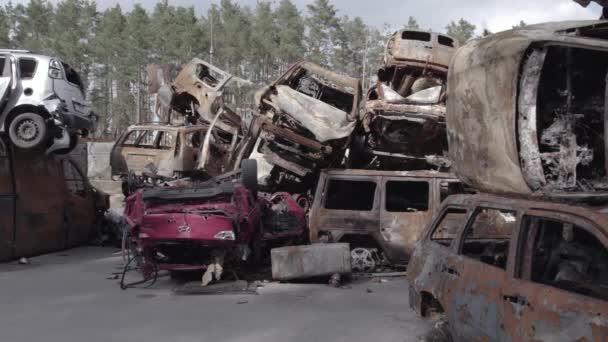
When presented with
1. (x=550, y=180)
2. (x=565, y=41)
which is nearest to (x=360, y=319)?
(x=550, y=180)

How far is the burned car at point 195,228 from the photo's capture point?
7129 millimetres

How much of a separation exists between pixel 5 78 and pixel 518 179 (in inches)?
338

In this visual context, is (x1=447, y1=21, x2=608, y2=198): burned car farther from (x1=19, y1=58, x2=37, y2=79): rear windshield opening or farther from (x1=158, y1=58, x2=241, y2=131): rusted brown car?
(x1=158, y1=58, x2=241, y2=131): rusted brown car

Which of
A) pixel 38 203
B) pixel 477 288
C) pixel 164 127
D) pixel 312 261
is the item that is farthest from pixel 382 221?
pixel 164 127

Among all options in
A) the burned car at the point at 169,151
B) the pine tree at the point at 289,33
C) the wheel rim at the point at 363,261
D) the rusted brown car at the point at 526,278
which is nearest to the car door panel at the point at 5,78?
the burned car at the point at 169,151

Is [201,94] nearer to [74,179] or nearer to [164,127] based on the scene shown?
[164,127]

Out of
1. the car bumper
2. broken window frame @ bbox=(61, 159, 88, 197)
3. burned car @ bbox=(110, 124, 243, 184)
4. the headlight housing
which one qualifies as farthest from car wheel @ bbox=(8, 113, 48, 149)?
the headlight housing

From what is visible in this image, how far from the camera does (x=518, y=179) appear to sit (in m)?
4.72

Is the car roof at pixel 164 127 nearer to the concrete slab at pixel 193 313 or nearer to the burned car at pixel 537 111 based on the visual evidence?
the concrete slab at pixel 193 313

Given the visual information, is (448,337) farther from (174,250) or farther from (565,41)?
(174,250)

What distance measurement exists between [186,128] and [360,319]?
7523 mm

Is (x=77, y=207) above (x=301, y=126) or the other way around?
the other way around

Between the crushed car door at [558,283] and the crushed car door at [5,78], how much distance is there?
8.90 m

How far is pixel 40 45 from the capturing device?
48.4 meters
